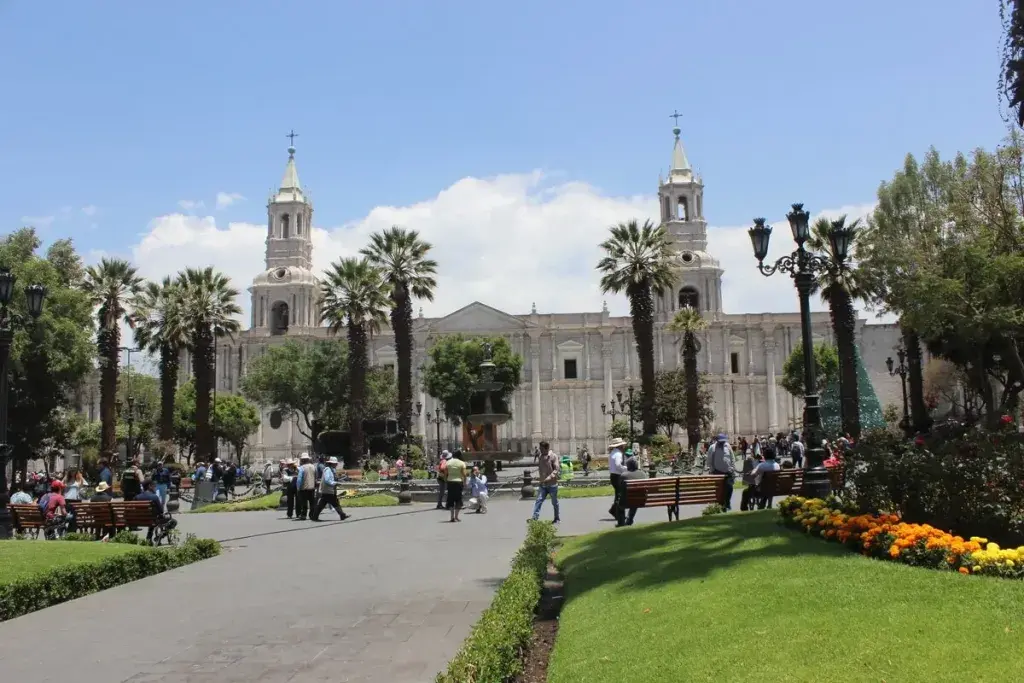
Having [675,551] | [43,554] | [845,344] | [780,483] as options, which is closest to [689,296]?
[845,344]

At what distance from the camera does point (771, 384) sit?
70938mm

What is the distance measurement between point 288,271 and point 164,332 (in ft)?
108

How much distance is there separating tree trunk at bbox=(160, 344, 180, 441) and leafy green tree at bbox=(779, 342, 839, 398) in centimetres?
4174

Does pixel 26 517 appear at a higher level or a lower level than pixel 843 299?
lower

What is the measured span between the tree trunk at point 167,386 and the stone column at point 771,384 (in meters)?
44.9

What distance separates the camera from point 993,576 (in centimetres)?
648

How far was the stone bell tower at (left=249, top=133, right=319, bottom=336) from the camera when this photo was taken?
75.5 meters

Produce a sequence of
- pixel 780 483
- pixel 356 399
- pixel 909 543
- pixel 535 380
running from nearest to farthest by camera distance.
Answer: pixel 909 543, pixel 780 483, pixel 356 399, pixel 535 380

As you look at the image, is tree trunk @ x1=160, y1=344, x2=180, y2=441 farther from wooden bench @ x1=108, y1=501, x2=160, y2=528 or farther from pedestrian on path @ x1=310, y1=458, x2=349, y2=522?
wooden bench @ x1=108, y1=501, x2=160, y2=528

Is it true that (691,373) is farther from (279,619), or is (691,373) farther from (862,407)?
(279,619)

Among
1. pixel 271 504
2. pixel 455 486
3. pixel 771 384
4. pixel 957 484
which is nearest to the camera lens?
pixel 957 484

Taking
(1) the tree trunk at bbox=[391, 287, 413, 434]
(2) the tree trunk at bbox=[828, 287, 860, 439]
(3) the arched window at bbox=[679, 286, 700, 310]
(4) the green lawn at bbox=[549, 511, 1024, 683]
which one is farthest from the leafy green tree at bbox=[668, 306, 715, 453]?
(4) the green lawn at bbox=[549, 511, 1024, 683]

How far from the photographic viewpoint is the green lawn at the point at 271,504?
22438 mm

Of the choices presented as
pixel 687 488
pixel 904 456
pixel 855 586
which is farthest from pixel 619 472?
pixel 855 586
